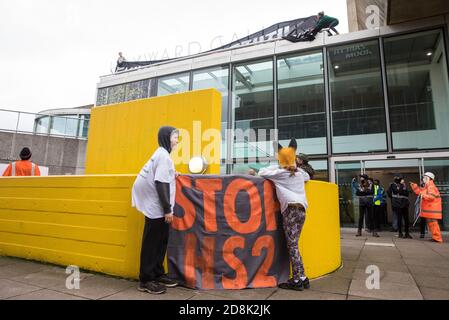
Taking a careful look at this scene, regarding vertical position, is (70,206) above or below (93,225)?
above

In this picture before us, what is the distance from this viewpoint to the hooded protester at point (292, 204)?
3.37 m

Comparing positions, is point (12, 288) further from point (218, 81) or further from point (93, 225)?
point (218, 81)

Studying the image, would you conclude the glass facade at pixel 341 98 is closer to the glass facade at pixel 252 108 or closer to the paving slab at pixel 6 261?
the glass facade at pixel 252 108

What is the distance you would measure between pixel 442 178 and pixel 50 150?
1521cm

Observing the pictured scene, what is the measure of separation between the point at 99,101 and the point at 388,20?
1396 centimetres

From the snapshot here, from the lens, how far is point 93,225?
13.0ft

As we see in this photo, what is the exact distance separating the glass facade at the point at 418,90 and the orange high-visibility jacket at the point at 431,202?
255 cm

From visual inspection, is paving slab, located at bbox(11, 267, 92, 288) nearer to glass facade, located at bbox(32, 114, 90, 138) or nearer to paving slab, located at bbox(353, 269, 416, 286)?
paving slab, located at bbox(353, 269, 416, 286)

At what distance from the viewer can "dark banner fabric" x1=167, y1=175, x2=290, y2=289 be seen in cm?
342

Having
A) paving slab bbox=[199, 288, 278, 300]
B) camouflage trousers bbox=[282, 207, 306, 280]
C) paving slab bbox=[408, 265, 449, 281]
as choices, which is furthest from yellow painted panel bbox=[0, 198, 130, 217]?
paving slab bbox=[408, 265, 449, 281]

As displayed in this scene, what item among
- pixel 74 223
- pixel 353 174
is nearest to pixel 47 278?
pixel 74 223

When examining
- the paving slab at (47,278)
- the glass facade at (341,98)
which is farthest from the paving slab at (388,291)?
the glass facade at (341,98)

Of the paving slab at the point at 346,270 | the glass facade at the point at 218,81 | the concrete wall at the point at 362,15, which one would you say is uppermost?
the concrete wall at the point at 362,15

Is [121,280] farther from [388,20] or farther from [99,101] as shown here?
[99,101]
